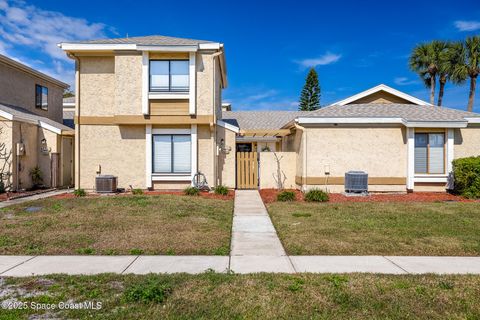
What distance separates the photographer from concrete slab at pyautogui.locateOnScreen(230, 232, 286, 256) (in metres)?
7.05

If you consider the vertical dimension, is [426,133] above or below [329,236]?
above

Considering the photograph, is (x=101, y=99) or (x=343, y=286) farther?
(x=101, y=99)

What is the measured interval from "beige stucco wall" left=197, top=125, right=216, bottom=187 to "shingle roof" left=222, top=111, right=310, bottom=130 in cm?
1150

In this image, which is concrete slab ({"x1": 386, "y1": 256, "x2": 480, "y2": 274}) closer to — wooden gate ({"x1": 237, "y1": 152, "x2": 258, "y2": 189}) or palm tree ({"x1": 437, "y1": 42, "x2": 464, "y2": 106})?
wooden gate ({"x1": 237, "y1": 152, "x2": 258, "y2": 189})

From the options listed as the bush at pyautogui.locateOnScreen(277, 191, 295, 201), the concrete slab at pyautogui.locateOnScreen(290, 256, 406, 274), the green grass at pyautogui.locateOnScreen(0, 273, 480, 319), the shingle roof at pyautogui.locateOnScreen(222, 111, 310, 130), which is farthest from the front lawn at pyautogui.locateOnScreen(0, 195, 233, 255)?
the shingle roof at pyautogui.locateOnScreen(222, 111, 310, 130)

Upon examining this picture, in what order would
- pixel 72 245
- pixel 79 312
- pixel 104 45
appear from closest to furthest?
pixel 79 312 < pixel 72 245 < pixel 104 45

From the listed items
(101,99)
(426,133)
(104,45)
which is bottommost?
(426,133)

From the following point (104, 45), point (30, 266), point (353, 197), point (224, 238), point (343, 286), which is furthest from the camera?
point (104, 45)

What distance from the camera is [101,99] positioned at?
1689 centimetres

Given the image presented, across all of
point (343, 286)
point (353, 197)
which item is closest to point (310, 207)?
point (353, 197)

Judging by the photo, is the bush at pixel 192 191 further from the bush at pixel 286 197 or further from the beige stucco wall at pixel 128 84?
the beige stucco wall at pixel 128 84

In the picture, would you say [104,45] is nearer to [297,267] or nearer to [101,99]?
[101,99]

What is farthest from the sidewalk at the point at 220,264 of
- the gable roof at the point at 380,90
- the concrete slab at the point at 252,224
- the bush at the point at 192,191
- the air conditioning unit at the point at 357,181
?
the gable roof at the point at 380,90

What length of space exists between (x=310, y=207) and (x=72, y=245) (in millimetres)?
7764
